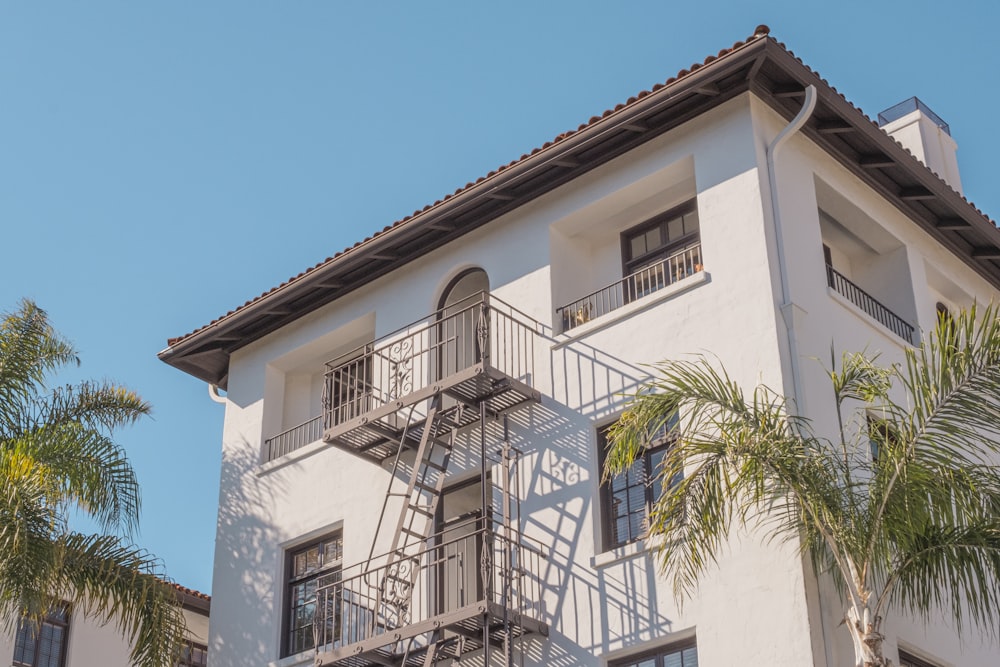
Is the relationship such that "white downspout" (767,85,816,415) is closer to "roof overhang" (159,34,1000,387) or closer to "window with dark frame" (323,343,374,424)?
"roof overhang" (159,34,1000,387)

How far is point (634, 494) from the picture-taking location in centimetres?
1727

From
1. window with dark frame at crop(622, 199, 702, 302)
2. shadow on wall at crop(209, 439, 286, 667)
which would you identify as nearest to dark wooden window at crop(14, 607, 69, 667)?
shadow on wall at crop(209, 439, 286, 667)

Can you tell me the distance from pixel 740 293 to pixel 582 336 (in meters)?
2.24

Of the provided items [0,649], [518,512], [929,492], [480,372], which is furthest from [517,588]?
[0,649]

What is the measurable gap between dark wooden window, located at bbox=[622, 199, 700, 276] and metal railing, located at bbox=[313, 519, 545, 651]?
3724mm

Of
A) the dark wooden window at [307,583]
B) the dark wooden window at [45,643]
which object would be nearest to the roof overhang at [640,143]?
the dark wooden window at [307,583]

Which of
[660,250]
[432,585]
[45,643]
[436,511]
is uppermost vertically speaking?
[660,250]

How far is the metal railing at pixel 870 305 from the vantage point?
1922 centimetres

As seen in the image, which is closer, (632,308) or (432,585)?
(632,308)

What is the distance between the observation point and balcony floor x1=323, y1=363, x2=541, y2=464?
18312 millimetres

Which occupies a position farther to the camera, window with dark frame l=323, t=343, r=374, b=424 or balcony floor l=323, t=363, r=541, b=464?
window with dark frame l=323, t=343, r=374, b=424

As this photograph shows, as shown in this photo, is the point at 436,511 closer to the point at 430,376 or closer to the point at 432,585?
the point at 432,585

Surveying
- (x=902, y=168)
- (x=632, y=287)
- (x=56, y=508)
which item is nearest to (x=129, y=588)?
(x=56, y=508)

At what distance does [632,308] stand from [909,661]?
4.94 m
